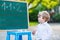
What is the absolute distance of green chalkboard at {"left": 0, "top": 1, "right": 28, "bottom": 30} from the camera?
23.0 feet

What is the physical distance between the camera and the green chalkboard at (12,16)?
7.01 m

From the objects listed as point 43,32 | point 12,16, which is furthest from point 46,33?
point 12,16

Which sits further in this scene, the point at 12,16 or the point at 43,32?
the point at 12,16

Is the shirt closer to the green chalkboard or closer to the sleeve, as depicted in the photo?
the sleeve

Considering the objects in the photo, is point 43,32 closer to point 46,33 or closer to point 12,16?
point 46,33

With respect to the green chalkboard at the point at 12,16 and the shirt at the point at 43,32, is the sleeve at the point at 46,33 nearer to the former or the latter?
the shirt at the point at 43,32

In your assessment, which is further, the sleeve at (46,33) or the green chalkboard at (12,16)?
the green chalkboard at (12,16)

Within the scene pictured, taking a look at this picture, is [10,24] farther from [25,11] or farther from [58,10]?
[58,10]

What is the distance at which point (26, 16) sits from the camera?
7133 millimetres

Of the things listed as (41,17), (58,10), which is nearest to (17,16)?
(41,17)

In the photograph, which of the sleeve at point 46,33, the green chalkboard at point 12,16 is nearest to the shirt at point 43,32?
the sleeve at point 46,33

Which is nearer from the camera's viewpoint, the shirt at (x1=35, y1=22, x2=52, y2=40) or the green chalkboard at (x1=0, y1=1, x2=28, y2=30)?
the shirt at (x1=35, y1=22, x2=52, y2=40)

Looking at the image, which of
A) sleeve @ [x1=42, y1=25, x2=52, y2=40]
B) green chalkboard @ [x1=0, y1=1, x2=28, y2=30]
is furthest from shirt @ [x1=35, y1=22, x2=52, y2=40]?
green chalkboard @ [x1=0, y1=1, x2=28, y2=30]

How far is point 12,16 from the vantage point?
705 cm
